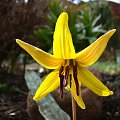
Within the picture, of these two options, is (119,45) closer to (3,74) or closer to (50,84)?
(3,74)

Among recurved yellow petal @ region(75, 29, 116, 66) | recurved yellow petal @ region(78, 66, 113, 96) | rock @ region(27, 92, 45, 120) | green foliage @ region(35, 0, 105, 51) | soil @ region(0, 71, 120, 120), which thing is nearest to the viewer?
recurved yellow petal @ region(75, 29, 116, 66)

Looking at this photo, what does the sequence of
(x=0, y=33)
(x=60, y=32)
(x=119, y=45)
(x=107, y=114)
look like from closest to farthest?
(x=60, y=32), (x=107, y=114), (x=0, y=33), (x=119, y=45)

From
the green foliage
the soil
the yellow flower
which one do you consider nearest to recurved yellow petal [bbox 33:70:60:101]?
the yellow flower

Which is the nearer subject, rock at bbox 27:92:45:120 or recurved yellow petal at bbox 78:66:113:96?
recurved yellow petal at bbox 78:66:113:96

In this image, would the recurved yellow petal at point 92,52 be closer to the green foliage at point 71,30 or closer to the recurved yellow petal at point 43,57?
the recurved yellow petal at point 43,57

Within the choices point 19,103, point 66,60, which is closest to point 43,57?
point 66,60

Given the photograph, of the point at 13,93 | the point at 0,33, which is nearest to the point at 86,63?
the point at 13,93

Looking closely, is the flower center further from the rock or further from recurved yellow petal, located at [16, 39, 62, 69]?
the rock

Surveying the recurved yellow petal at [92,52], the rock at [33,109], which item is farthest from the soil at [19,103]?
the recurved yellow petal at [92,52]
